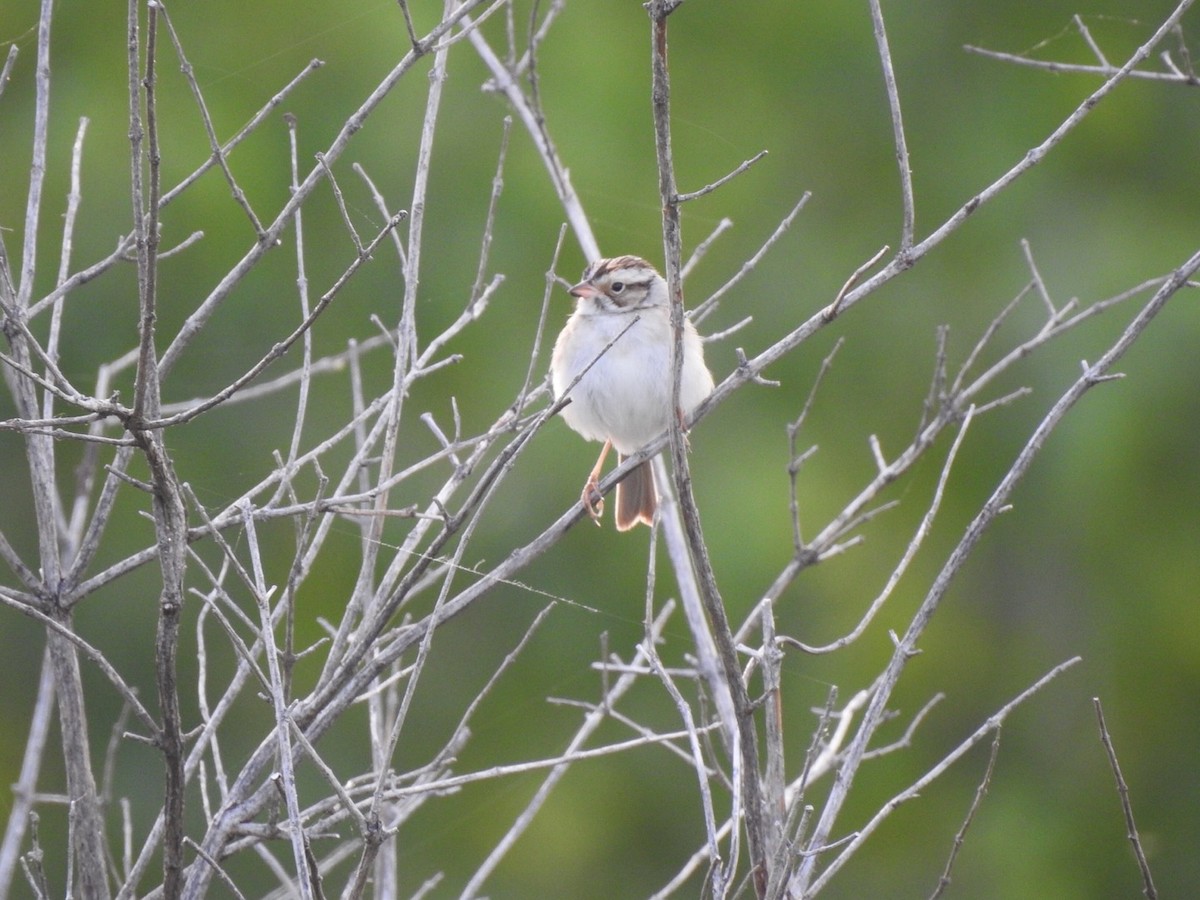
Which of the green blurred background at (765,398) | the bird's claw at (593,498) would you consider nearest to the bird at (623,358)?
the bird's claw at (593,498)

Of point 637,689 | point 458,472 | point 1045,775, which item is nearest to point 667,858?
point 637,689

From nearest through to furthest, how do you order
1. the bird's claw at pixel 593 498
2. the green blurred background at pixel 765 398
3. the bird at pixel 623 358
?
the bird's claw at pixel 593 498 < the bird at pixel 623 358 < the green blurred background at pixel 765 398

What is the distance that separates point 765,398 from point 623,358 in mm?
6050

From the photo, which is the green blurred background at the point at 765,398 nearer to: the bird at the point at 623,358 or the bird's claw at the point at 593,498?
the bird at the point at 623,358

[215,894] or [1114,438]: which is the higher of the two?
[1114,438]

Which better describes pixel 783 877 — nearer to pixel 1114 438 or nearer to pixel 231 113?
pixel 231 113

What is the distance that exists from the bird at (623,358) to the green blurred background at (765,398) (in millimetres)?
4207

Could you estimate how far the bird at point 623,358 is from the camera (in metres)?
4.26

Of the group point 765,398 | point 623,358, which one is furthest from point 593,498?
point 765,398

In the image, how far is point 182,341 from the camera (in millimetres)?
2406

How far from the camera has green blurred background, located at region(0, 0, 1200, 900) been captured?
8938mm

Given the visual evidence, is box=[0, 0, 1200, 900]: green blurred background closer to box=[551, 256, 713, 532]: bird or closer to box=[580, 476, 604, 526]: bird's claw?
box=[551, 256, 713, 532]: bird

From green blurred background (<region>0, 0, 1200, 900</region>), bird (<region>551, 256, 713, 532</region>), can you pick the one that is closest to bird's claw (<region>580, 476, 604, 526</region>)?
bird (<region>551, 256, 713, 532</region>)

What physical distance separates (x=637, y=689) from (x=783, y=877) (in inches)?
308
